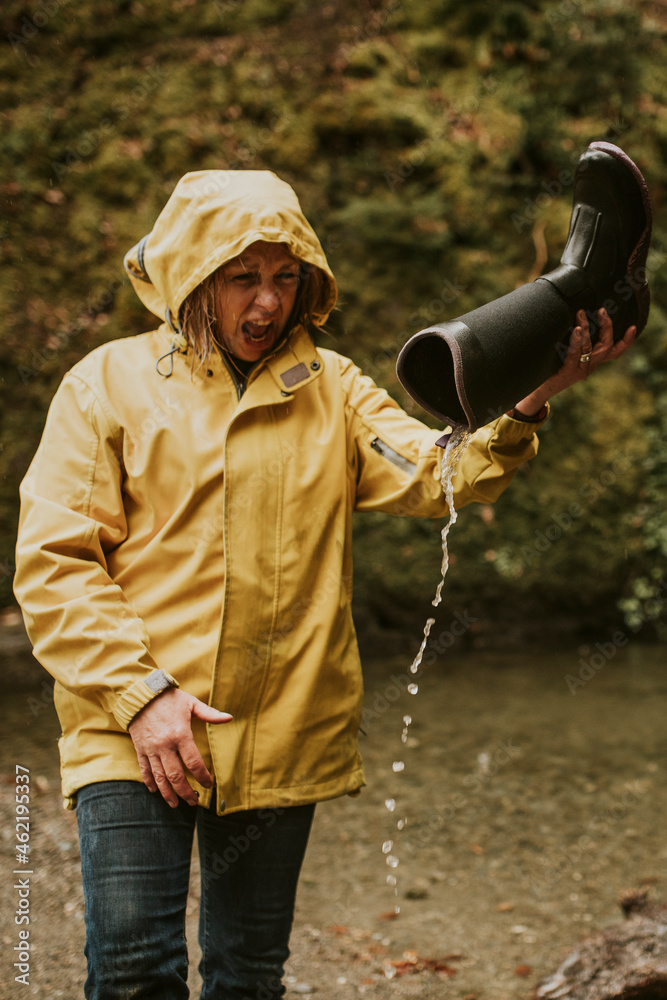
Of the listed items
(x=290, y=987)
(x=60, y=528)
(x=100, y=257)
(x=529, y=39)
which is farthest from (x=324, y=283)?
(x=529, y=39)

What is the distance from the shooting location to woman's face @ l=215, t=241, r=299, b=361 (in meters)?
2.05

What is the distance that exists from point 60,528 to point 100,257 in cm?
471

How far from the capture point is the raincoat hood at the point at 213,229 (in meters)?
2.01

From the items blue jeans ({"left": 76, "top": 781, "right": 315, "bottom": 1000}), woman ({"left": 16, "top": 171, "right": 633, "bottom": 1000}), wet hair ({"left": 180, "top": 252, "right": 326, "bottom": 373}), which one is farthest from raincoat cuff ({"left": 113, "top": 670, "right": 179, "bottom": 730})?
wet hair ({"left": 180, "top": 252, "right": 326, "bottom": 373})

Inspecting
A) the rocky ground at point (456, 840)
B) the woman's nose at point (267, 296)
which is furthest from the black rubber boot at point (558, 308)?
the rocky ground at point (456, 840)

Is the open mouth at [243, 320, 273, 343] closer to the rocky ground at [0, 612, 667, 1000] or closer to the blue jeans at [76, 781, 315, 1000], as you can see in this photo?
the blue jeans at [76, 781, 315, 1000]

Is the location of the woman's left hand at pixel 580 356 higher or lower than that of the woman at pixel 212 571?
higher

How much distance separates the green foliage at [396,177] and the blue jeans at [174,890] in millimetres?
3963

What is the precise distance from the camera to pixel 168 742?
→ 1.79 meters

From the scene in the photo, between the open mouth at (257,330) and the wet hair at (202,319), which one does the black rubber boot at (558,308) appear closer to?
the open mouth at (257,330)

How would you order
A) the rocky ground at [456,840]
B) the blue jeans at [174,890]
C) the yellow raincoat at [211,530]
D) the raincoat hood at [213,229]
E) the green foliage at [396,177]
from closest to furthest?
the blue jeans at [174,890], the yellow raincoat at [211,530], the raincoat hood at [213,229], the rocky ground at [456,840], the green foliage at [396,177]

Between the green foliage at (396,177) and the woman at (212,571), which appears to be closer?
the woman at (212,571)

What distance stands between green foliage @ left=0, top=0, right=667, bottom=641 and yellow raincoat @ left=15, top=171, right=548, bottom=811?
3.97 metres

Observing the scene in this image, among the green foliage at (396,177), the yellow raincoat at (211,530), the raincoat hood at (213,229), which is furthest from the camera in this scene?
the green foliage at (396,177)
